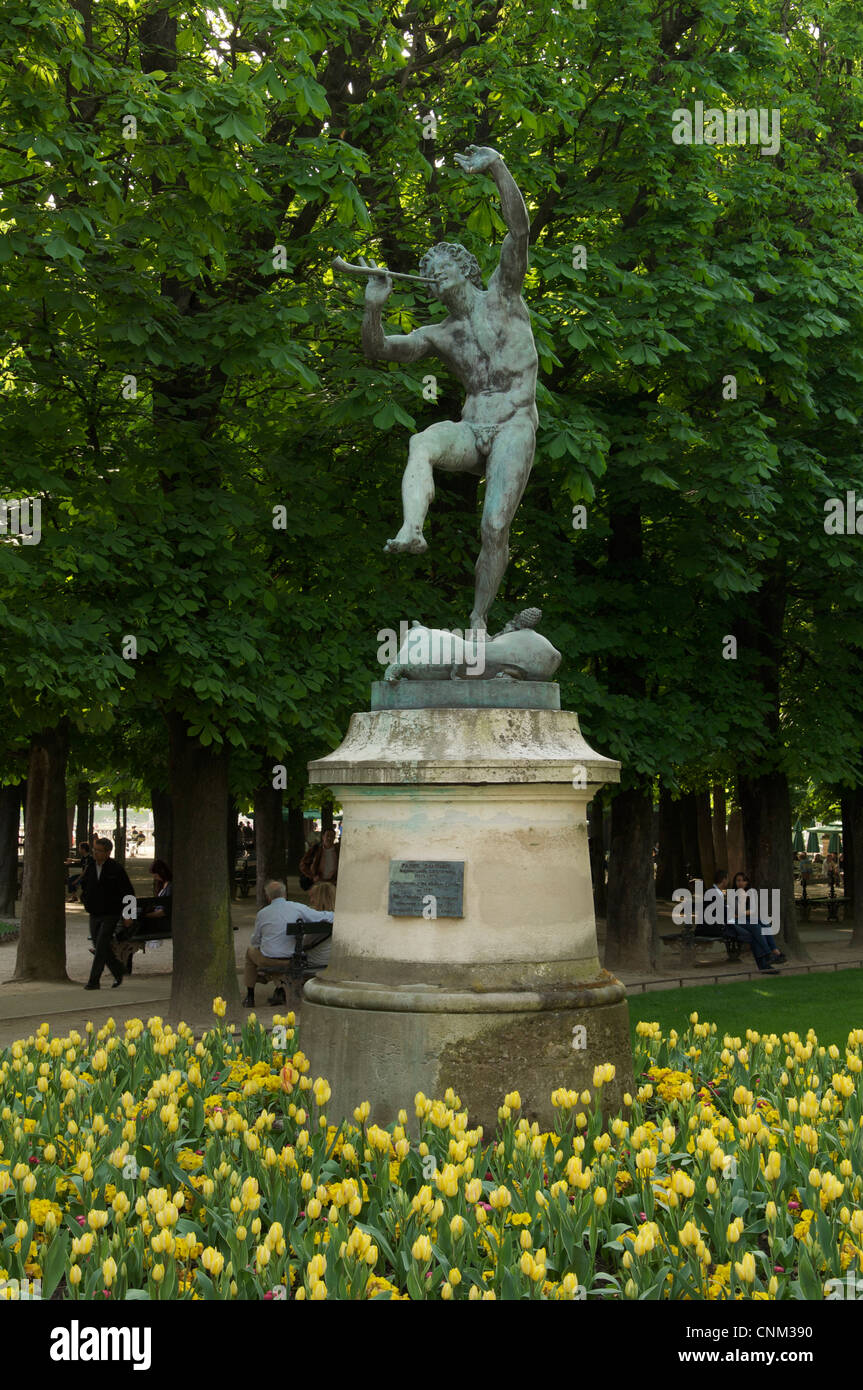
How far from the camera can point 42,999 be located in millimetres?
15422

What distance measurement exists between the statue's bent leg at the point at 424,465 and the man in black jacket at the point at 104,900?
985cm

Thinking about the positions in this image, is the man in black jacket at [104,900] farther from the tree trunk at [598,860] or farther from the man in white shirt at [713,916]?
the tree trunk at [598,860]

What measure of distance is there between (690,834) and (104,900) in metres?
20.8

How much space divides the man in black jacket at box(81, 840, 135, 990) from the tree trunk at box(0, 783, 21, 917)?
1031cm

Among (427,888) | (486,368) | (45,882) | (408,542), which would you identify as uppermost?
(486,368)

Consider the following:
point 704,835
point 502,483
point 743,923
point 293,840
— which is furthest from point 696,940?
point 293,840

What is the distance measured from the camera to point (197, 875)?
12.9m

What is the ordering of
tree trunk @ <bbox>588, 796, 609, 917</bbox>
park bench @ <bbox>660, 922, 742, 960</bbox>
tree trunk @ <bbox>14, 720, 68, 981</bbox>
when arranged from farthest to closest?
tree trunk @ <bbox>588, 796, 609, 917</bbox> < park bench @ <bbox>660, 922, 742, 960</bbox> < tree trunk @ <bbox>14, 720, 68, 981</bbox>

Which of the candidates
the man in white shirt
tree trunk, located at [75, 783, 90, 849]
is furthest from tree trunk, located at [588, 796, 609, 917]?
tree trunk, located at [75, 783, 90, 849]

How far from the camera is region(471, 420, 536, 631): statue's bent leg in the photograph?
7.71 m

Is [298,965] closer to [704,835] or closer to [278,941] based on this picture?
[278,941]

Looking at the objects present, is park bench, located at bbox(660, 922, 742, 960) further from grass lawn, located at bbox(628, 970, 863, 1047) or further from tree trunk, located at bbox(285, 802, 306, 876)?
tree trunk, located at bbox(285, 802, 306, 876)
